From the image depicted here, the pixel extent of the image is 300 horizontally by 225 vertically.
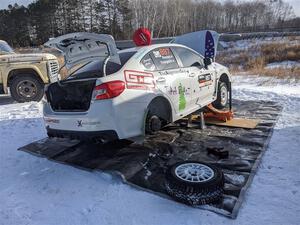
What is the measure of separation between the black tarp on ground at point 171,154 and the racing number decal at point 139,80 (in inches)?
41.7

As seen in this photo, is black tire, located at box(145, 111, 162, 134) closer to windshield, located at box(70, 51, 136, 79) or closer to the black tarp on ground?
the black tarp on ground

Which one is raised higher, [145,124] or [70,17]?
[70,17]

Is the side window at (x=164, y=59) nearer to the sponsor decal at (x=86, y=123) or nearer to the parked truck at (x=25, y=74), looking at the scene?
the sponsor decal at (x=86, y=123)

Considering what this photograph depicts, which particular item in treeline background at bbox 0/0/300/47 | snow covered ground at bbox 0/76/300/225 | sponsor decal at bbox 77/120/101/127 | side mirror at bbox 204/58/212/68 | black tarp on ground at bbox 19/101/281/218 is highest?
treeline background at bbox 0/0/300/47

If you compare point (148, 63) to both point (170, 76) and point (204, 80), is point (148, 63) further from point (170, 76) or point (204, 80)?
point (204, 80)

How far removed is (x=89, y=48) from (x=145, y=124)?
4.42 ft

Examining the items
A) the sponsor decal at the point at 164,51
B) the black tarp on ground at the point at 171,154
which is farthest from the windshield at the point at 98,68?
the black tarp on ground at the point at 171,154

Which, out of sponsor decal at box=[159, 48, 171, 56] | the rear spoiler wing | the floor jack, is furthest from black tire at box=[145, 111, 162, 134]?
the floor jack

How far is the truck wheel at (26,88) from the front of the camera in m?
8.48

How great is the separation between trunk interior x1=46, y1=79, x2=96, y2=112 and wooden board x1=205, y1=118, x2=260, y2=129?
2.88 m

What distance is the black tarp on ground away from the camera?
3.48 m

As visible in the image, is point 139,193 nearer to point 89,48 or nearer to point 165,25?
point 89,48

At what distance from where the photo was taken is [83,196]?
11.1ft

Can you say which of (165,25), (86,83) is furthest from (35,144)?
(165,25)
